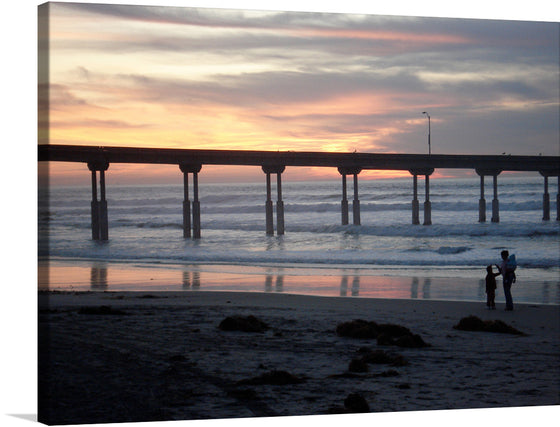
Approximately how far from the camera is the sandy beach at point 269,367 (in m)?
7.60

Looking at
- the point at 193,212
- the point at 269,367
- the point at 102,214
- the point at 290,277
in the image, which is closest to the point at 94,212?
the point at 102,214

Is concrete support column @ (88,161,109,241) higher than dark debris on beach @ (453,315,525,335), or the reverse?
concrete support column @ (88,161,109,241)

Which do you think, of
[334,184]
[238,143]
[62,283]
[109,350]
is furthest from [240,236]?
[334,184]

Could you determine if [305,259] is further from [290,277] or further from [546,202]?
[546,202]

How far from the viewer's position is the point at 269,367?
28.1 feet

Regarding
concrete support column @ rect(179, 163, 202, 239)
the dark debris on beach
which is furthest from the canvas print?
concrete support column @ rect(179, 163, 202, 239)

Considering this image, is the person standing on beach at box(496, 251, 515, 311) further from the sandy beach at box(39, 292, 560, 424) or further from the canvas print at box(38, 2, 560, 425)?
the sandy beach at box(39, 292, 560, 424)

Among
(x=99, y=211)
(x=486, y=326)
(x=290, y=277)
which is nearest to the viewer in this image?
(x=486, y=326)

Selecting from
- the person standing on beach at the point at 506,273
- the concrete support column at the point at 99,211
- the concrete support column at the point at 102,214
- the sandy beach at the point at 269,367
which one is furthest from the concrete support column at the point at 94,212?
the person standing on beach at the point at 506,273

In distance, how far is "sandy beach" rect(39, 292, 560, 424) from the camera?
7598 millimetres

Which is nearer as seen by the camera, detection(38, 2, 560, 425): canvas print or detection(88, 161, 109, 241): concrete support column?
detection(38, 2, 560, 425): canvas print

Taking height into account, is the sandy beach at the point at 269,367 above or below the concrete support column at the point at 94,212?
below

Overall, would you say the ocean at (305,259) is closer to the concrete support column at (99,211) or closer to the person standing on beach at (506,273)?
the concrete support column at (99,211)

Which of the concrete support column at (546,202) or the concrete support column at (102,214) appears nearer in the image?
the concrete support column at (102,214)
